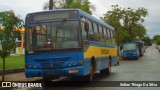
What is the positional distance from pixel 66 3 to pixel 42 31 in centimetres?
3243

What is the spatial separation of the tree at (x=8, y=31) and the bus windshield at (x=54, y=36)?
0.66m

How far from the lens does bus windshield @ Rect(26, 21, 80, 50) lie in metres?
14.2

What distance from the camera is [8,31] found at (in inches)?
573

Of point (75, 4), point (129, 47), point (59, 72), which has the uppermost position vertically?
point (75, 4)

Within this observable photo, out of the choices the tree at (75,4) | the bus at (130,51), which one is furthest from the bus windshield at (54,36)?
the bus at (130,51)

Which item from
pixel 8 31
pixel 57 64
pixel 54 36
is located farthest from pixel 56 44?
pixel 8 31

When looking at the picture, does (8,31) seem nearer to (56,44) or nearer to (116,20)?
(56,44)

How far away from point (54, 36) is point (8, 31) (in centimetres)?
200

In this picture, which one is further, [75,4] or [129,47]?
[129,47]

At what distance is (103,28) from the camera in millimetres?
20469

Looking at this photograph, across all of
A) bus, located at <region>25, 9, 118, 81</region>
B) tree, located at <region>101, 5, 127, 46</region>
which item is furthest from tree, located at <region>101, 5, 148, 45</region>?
bus, located at <region>25, 9, 118, 81</region>

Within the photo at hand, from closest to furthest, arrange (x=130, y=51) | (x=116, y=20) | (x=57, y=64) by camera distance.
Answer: (x=57, y=64) → (x=130, y=51) → (x=116, y=20)

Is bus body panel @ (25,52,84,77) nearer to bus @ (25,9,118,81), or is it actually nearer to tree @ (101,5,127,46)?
bus @ (25,9,118,81)

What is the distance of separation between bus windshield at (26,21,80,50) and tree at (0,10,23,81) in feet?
2.18
